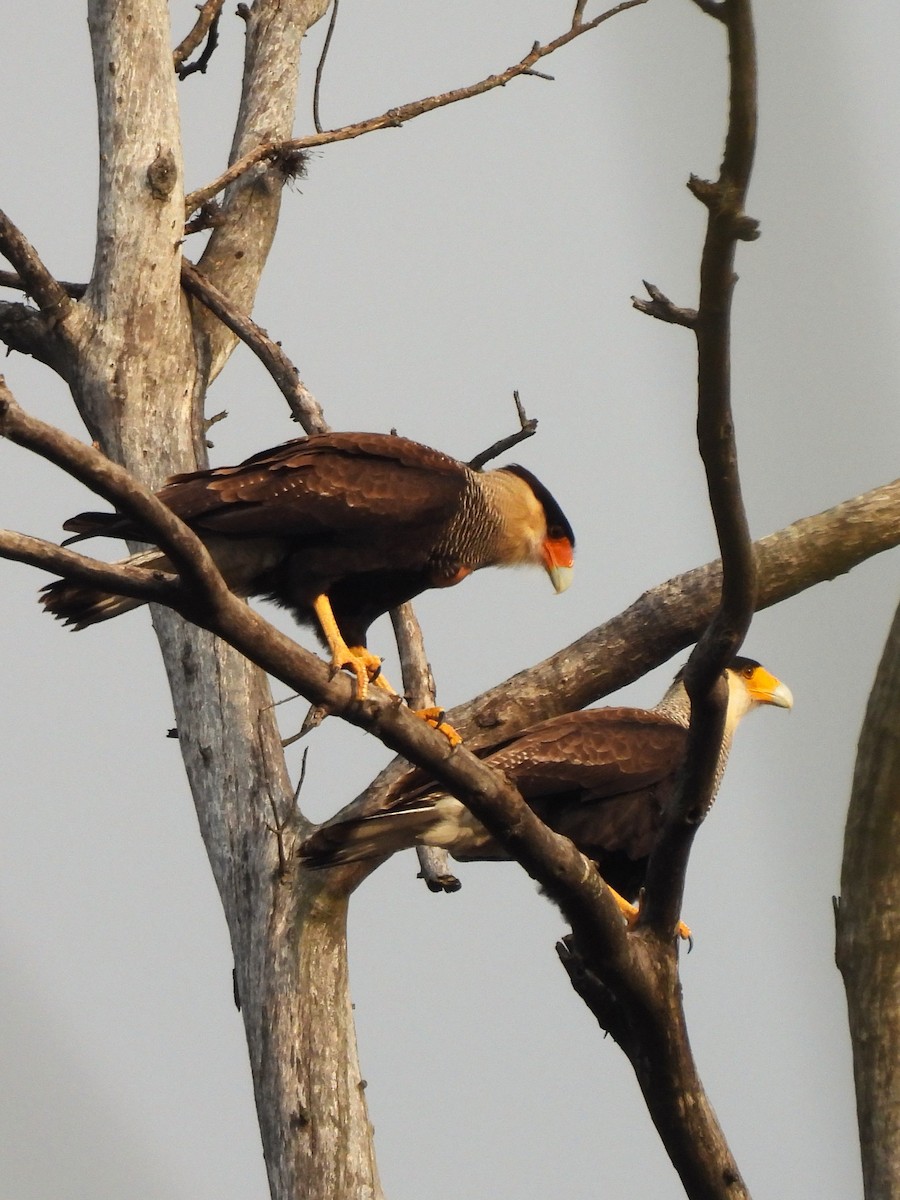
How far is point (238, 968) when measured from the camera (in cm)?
495

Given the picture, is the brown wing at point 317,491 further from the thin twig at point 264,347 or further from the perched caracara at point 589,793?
the thin twig at point 264,347

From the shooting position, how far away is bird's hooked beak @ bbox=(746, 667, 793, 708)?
6547 mm

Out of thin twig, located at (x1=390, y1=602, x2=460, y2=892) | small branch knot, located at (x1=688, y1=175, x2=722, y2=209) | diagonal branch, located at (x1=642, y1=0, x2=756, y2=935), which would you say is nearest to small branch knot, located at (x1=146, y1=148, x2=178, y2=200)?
thin twig, located at (x1=390, y1=602, x2=460, y2=892)

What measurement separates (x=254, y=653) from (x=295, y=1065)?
1.95 m

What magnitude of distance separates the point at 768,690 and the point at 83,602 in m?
3.54

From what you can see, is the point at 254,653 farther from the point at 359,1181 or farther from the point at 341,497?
the point at 359,1181

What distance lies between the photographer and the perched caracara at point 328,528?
170 inches

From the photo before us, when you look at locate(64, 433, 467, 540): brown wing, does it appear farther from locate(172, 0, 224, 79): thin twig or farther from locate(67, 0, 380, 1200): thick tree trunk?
locate(172, 0, 224, 79): thin twig

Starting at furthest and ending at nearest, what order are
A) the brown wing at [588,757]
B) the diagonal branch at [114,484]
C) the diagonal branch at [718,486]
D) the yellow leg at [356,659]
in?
1. the brown wing at [588,757]
2. the yellow leg at [356,659]
3. the diagonal branch at [114,484]
4. the diagonal branch at [718,486]

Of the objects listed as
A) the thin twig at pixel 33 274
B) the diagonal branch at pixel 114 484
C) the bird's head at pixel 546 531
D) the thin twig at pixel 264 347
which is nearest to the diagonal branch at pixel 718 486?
the diagonal branch at pixel 114 484

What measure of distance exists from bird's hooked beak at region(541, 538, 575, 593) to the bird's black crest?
3 centimetres

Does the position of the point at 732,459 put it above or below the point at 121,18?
below

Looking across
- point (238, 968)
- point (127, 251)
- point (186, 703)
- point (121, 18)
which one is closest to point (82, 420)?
point (127, 251)

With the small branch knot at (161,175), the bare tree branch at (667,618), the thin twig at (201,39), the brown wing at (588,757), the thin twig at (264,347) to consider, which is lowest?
the brown wing at (588,757)
